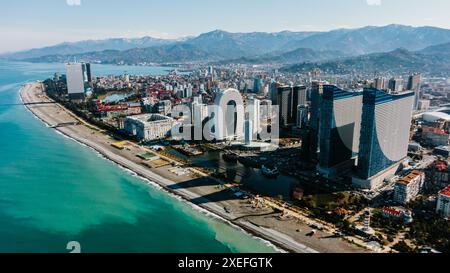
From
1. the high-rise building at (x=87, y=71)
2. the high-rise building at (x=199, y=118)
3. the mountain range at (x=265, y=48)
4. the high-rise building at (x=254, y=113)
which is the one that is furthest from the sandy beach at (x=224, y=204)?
the mountain range at (x=265, y=48)

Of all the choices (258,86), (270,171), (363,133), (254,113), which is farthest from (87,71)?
(363,133)

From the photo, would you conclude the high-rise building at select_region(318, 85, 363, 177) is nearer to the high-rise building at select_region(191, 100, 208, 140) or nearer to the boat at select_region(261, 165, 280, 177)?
the boat at select_region(261, 165, 280, 177)

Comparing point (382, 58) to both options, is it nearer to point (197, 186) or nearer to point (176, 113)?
point (176, 113)

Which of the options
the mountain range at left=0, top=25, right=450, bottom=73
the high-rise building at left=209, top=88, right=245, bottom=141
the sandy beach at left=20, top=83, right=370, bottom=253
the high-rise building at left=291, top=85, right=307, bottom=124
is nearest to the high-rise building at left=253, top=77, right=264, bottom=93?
the high-rise building at left=291, top=85, right=307, bottom=124

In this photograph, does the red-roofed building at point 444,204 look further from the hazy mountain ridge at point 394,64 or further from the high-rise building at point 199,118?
the hazy mountain ridge at point 394,64

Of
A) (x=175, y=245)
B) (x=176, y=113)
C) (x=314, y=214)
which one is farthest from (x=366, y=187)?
(x=176, y=113)
